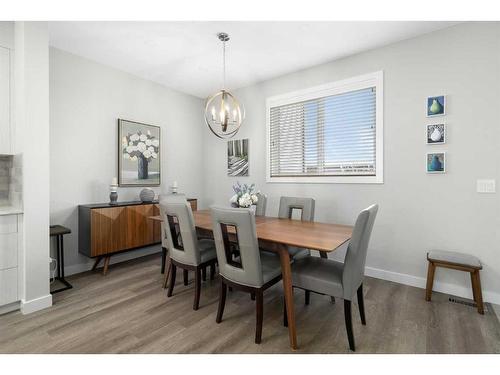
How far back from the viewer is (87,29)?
2549mm

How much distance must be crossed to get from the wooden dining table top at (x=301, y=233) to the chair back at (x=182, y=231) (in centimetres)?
13

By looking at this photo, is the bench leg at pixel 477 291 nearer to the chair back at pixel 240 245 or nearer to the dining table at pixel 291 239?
the dining table at pixel 291 239

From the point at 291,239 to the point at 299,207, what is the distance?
3.59 ft

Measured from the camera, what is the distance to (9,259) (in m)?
2.16

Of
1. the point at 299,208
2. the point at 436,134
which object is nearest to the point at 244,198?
the point at 299,208

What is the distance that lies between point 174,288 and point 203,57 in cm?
277

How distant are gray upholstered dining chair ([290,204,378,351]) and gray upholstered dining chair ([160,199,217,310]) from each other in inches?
34.8

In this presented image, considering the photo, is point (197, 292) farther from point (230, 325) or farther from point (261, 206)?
point (261, 206)

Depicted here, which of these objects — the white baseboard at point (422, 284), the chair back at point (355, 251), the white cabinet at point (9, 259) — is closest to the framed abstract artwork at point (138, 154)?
the white cabinet at point (9, 259)

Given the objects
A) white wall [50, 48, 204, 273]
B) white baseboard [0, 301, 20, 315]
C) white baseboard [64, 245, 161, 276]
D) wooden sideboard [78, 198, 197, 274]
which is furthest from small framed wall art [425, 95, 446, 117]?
white baseboard [0, 301, 20, 315]

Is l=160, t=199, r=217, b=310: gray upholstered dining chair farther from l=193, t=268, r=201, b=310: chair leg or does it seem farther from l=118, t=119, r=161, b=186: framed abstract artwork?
l=118, t=119, r=161, b=186: framed abstract artwork

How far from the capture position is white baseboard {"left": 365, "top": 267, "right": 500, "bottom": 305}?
233 cm

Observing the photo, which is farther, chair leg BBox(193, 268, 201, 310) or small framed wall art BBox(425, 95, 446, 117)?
small framed wall art BBox(425, 95, 446, 117)
